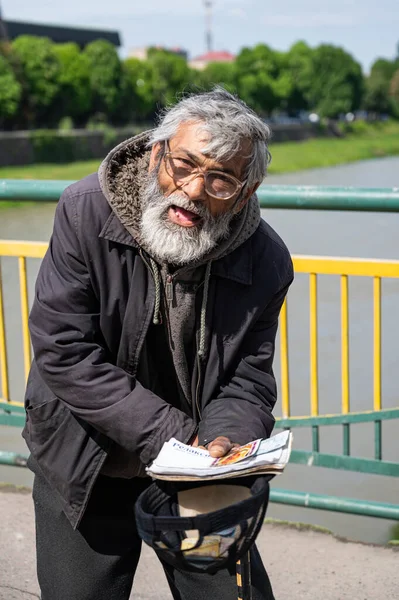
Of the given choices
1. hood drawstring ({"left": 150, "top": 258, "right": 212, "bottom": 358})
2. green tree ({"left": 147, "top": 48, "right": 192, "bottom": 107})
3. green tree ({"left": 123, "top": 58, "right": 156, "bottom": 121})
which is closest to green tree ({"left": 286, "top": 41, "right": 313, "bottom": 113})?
green tree ({"left": 147, "top": 48, "right": 192, "bottom": 107})

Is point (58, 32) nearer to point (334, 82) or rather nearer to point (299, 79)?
point (299, 79)

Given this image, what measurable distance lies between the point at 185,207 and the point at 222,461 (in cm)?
56

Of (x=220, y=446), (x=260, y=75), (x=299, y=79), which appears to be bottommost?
(x=299, y=79)

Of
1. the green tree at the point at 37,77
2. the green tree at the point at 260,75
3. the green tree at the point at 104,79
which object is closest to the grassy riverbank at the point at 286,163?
the green tree at the point at 37,77

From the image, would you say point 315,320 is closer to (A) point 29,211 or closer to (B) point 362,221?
(B) point 362,221

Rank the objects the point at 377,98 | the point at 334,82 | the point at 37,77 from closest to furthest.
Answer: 1. the point at 37,77
2. the point at 334,82
3. the point at 377,98

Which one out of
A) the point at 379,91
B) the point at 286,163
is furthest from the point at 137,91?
the point at 379,91

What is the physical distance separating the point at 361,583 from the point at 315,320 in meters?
0.99

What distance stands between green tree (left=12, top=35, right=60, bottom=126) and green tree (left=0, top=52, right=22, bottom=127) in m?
1.69

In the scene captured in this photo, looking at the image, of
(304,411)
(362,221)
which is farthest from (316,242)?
(304,411)

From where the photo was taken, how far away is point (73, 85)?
54.9m

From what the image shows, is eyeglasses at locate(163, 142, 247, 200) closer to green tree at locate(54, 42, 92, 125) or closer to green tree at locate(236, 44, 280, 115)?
green tree at locate(54, 42, 92, 125)

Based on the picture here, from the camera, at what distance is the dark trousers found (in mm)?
2143

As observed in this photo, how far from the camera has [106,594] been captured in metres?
2.19
